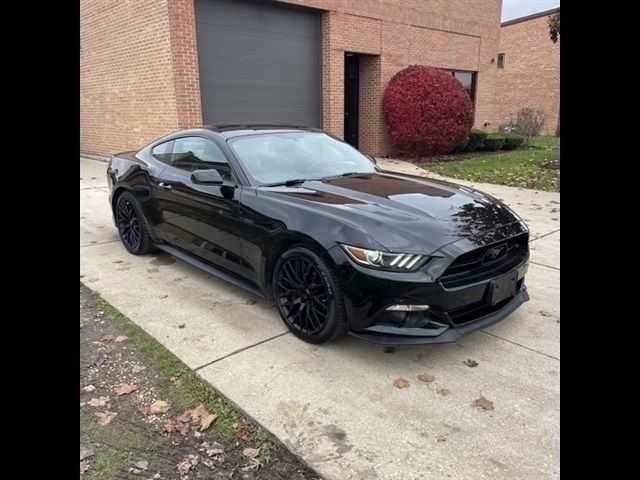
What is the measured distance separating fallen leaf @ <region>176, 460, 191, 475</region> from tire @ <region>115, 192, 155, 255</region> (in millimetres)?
3271

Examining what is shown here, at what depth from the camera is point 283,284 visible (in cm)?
357

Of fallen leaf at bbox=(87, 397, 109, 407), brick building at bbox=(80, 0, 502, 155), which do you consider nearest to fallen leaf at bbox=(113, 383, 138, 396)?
fallen leaf at bbox=(87, 397, 109, 407)

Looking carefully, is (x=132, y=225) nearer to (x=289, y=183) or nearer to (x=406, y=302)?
(x=289, y=183)

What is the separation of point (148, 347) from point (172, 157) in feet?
7.09

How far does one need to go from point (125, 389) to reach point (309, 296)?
1.30m

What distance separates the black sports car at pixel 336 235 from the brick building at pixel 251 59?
5906 millimetres

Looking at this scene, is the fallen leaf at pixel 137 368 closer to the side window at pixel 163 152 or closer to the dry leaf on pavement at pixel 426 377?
the dry leaf on pavement at pixel 426 377

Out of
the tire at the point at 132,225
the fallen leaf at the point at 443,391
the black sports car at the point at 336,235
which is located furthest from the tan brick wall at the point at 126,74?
the fallen leaf at the point at 443,391

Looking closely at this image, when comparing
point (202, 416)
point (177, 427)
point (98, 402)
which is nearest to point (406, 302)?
point (202, 416)

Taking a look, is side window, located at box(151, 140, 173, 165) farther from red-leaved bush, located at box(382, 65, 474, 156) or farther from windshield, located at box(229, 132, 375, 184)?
red-leaved bush, located at box(382, 65, 474, 156)

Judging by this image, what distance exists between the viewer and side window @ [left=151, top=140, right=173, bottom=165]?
5.01 meters

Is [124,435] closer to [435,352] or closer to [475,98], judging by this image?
[435,352]

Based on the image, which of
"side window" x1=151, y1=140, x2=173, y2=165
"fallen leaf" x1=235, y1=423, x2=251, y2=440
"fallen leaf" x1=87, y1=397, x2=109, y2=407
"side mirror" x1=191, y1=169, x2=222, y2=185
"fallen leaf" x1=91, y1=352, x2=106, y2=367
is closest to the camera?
"fallen leaf" x1=235, y1=423, x2=251, y2=440
